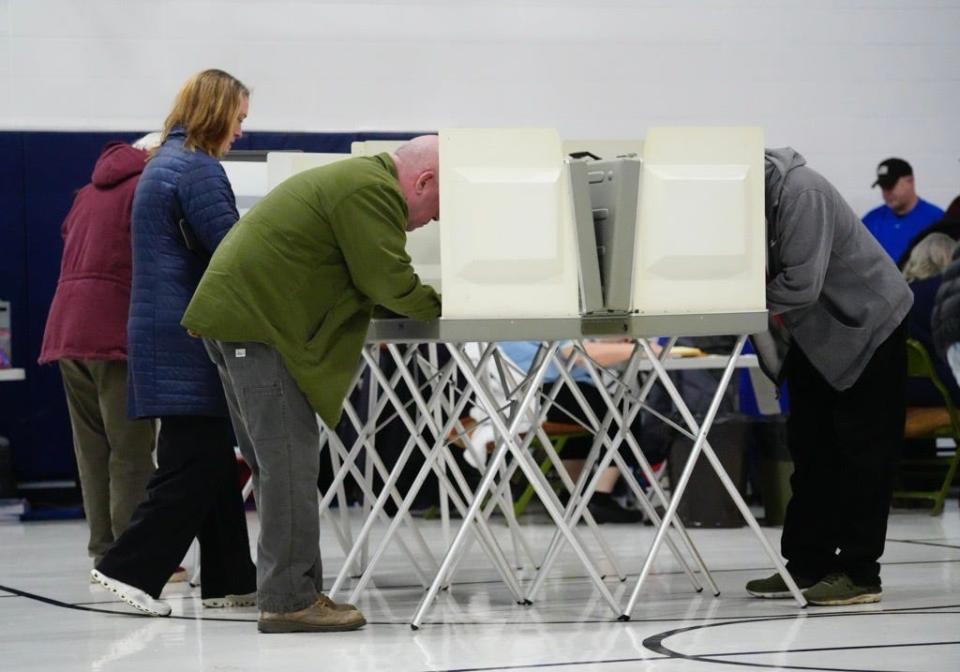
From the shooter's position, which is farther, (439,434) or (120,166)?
(120,166)

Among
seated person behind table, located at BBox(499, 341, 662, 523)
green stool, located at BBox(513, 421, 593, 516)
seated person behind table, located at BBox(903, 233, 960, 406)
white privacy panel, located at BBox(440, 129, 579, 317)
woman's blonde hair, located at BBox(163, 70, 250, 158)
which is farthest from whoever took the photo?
seated person behind table, located at BBox(903, 233, 960, 406)

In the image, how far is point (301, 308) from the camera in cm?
333

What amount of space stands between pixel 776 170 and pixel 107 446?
2428 mm

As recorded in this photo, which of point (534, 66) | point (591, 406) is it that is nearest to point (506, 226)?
point (591, 406)

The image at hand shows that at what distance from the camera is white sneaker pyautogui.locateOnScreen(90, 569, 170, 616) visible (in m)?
3.80

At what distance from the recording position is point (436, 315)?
11.3ft

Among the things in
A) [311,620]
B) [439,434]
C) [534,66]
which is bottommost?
[311,620]

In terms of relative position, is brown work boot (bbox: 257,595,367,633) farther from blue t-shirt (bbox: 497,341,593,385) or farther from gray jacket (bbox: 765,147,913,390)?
blue t-shirt (bbox: 497,341,593,385)

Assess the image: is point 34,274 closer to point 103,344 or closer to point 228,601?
point 103,344

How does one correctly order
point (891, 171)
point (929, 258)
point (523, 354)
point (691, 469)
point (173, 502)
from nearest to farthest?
point (691, 469), point (173, 502), point (523, 354), point (929, 258), point (891, 171)

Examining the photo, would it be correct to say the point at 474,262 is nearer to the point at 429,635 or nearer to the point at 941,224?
the point at 429,635

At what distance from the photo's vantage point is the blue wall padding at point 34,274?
779 centimetres

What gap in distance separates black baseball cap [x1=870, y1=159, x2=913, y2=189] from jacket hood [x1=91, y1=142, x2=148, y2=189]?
5.08 meters

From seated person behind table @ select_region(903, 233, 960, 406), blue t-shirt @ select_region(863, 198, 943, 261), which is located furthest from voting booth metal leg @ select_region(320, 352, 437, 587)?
blue t-shirt @ select_region(863, 198, 943, 261)
